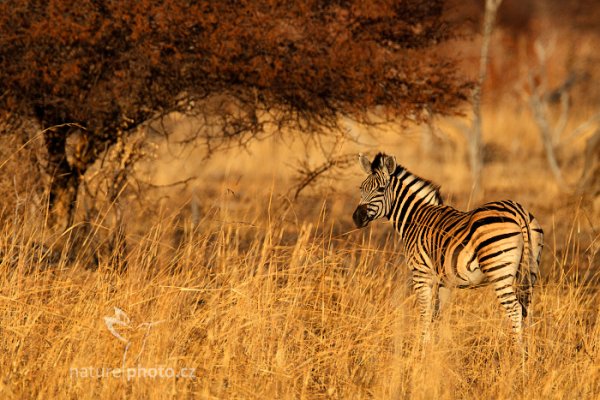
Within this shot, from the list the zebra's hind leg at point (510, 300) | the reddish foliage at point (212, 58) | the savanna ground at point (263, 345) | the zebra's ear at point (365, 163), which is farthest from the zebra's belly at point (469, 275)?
the reddish foliage at point (212, 58)

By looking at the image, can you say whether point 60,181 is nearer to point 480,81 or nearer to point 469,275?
point 480,81

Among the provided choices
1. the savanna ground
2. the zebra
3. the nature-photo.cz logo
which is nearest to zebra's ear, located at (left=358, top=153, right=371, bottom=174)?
the zebra

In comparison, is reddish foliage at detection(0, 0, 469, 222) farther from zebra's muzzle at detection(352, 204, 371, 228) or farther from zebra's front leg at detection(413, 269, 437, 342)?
zebra's front leg at detection(413, 269, 437, 342)

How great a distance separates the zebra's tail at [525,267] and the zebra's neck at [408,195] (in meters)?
1.05

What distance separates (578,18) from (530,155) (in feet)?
24.2

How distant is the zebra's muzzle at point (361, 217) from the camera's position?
7.00 m

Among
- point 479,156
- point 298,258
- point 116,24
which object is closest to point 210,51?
point 116,24

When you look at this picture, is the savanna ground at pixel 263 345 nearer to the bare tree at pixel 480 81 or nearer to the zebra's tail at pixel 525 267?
the zebra's tail at pixel 525 267

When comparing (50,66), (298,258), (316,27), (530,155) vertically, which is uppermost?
(530,155)

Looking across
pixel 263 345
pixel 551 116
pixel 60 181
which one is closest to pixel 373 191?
pixel 263 345

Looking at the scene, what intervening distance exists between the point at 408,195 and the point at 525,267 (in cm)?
129

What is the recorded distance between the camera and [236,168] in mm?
19281

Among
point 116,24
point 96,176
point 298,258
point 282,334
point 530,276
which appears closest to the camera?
point 282,334

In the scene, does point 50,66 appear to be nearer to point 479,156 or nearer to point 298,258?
point 298,258
